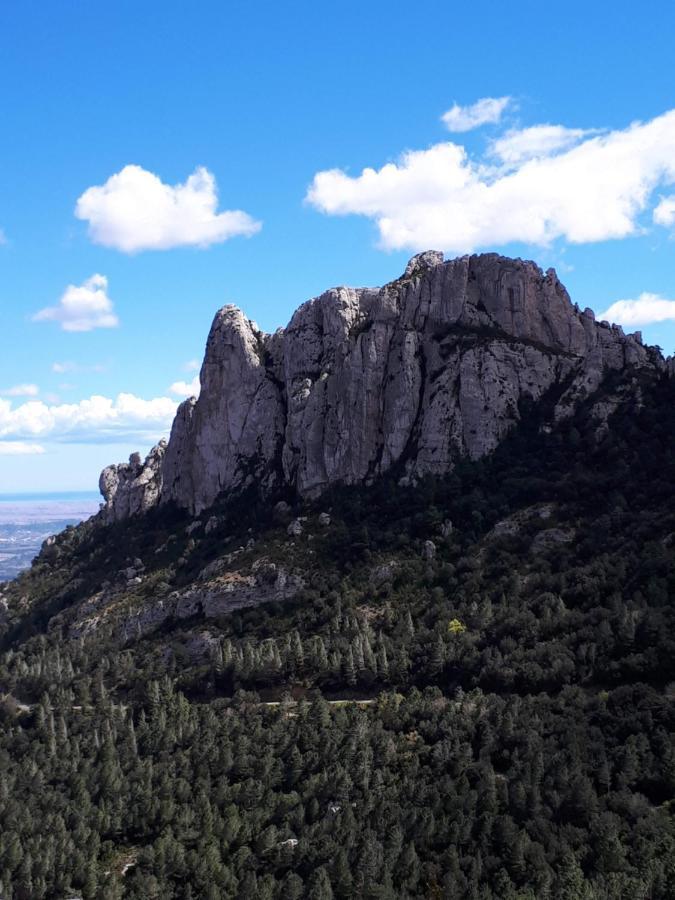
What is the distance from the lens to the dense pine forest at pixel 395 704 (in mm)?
57344

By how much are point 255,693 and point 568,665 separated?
3708cm

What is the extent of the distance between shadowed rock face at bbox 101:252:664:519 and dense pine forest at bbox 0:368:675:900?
5684 millimetres

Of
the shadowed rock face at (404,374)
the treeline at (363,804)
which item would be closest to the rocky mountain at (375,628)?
the treeline at (363,804)

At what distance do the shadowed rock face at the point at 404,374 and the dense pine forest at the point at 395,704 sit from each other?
568 cm

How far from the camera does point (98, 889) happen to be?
5772 cm

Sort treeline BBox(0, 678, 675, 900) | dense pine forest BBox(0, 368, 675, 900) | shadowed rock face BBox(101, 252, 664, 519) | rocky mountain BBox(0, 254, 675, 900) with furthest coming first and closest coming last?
shadowed rock face BBox(101, 252, 664, 519) → rocky mountain BBox(0, 254, 675, 900) → dense pine forest BBox(0, 368, 675, 900) → treeline BBox(0, 678, 675, 900)

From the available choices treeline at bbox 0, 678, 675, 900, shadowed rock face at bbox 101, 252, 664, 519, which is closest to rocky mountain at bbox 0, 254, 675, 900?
treeline at bbox 0, 678, 675, 900

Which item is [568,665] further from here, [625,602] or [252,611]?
[252,611]

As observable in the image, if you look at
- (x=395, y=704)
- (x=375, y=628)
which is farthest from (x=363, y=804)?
Answer: (x=375, y=628)

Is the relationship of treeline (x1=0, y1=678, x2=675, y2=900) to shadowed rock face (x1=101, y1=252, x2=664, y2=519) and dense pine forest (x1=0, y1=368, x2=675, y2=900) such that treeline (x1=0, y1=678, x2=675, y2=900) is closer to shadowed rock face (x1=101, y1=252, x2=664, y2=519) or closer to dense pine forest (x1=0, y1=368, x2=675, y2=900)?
dense pine forest (x1=0, y1=368, x2=675, y2=900)

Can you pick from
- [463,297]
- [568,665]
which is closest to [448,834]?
[568,665]

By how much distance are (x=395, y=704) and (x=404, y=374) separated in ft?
209

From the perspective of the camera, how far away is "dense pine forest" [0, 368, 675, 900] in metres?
57.3

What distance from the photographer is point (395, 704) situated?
81.9 metres
